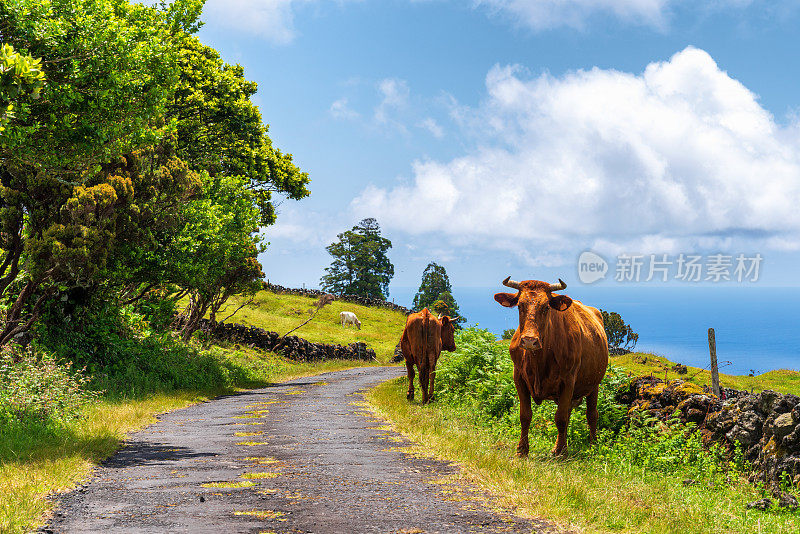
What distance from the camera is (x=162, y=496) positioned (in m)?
8.15

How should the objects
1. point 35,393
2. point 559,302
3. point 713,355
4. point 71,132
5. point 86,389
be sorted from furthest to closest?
point 86,389 < point 713,355 < point 35,393 < point 71,132 < point 559,302

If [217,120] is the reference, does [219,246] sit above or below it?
below

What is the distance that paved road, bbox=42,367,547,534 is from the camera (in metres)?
6.87

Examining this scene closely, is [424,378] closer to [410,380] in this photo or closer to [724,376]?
[410,380]

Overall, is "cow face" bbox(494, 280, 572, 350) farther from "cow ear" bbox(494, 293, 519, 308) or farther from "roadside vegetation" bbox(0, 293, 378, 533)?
"roadside vegetation" bbox(0, 293, 378, 533)

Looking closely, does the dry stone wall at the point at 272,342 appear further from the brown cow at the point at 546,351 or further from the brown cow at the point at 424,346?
the brown cow at the point at 546,351

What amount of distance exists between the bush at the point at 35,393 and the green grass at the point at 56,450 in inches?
15.0

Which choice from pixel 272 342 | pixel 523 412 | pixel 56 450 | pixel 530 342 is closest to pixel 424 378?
pixel 523 412

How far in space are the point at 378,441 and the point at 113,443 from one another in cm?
485

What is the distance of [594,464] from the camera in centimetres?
1040

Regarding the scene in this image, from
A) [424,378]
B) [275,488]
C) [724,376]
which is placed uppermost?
[424,378]

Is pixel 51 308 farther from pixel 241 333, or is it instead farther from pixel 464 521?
pixel 241 333

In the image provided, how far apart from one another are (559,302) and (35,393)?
35.5 ft

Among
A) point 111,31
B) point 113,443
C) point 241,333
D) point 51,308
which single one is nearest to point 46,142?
point 111,31
